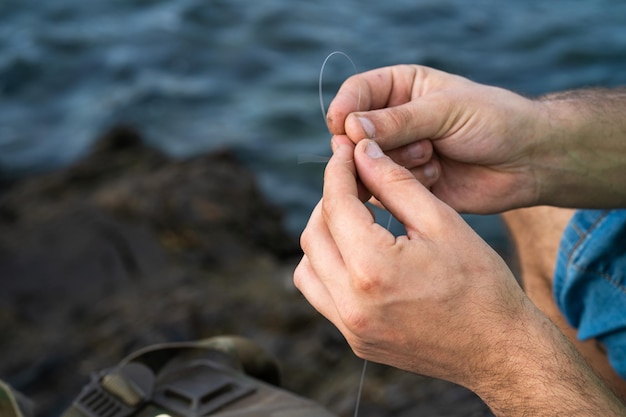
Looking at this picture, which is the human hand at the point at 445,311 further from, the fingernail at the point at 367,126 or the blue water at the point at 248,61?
the blue water at the point at 248,61

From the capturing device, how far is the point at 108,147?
5.23 m

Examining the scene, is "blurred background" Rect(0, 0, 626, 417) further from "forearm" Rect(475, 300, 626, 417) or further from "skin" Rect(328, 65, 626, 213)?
"skin" Rect(328, 65, 626, 213)

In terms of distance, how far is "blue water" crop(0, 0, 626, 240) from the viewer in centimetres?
602

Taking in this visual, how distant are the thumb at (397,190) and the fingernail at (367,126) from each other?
0.29 ft

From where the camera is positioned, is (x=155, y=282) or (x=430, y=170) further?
(x=155, y=282)

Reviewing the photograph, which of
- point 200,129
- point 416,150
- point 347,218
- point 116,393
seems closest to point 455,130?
point 416,150

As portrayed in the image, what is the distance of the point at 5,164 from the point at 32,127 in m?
0.67

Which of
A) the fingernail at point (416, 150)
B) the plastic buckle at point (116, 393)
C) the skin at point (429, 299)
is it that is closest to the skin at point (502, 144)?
the fingernail at point (416, 150)

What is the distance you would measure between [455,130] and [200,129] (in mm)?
4127

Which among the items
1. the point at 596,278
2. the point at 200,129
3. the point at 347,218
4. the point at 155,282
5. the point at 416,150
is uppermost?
the point at 347,218

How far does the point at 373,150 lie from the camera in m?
1.95

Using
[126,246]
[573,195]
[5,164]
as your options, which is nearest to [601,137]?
[573,195]

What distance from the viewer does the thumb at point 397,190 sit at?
1.73 m

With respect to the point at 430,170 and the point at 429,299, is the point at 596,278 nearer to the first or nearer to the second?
the point at 430,170
